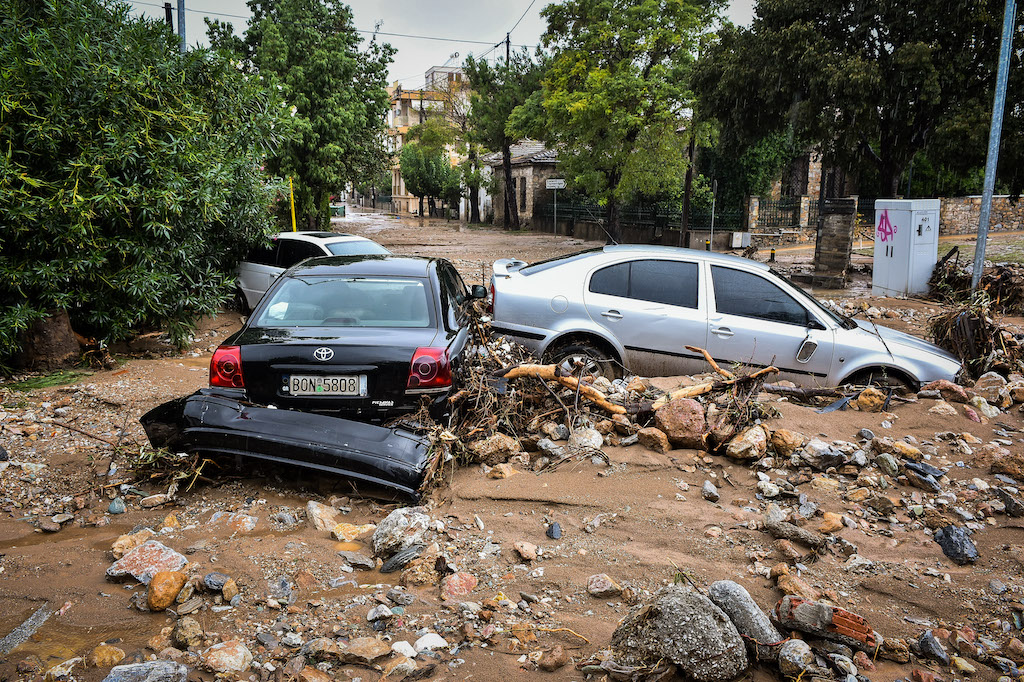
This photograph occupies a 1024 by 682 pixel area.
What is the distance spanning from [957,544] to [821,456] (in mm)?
1090

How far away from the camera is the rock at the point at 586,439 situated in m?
4.98

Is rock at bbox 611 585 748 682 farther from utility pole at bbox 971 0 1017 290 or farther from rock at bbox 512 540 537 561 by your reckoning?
utility pole at bbox 971 0 1017 290

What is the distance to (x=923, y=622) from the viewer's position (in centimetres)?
319

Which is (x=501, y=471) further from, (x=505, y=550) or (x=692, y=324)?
(x=692, y=324)

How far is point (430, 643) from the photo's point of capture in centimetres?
297

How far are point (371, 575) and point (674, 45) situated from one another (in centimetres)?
2228

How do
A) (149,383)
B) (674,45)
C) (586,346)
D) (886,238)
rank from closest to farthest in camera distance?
(586,346), (149,383), (886,238), (674,45)

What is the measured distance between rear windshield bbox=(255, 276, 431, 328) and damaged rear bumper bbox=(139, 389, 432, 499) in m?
0.92

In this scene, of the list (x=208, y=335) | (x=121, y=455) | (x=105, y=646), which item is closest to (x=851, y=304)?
(x=208, y=335)

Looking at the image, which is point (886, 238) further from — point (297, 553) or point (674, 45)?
point (297, 553)

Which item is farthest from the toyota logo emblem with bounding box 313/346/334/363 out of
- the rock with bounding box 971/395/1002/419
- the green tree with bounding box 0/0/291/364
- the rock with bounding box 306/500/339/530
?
the rock with bounding box 971/395/1002/419

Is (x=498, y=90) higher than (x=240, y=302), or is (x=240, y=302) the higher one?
(x=498, y=90)

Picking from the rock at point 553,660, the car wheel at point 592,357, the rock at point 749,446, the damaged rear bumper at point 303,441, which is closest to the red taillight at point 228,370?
the damaged rear bumper at point 303,441

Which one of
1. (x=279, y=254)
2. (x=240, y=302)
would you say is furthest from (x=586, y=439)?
(x=240, y=302)
